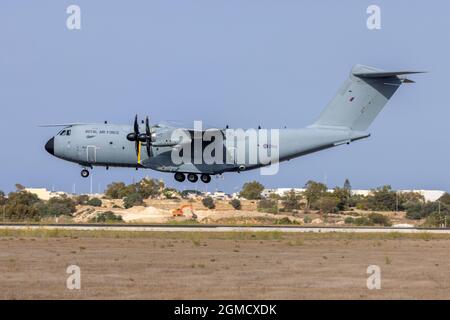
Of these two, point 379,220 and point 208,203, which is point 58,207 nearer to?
point 208,203

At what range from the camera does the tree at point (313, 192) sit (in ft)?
356

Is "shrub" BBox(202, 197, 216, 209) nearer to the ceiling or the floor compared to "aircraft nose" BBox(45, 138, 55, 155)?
nearer to the floor

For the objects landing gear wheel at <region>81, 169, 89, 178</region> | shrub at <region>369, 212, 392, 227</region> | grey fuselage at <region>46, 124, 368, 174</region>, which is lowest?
shrub at <region>369, 212, 392, 227</region>

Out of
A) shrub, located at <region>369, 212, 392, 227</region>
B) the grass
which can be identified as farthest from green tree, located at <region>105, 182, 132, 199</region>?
the grass

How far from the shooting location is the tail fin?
59.7m

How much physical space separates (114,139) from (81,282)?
3527cm

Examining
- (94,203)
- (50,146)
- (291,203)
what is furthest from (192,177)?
(291,203)

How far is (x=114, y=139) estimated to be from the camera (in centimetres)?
6172

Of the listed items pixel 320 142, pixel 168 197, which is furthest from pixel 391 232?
pixel 168 197

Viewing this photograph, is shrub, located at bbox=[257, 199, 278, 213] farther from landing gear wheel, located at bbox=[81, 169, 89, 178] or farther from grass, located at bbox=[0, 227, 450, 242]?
grass, located at bbox=[0, 227, 450, 242]

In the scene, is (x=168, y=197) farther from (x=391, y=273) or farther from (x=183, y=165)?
(x=391, y=273)

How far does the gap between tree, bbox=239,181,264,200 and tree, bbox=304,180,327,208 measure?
7.68 m

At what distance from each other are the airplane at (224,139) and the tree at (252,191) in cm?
5913

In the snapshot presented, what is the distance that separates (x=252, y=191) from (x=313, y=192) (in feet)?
54.7
